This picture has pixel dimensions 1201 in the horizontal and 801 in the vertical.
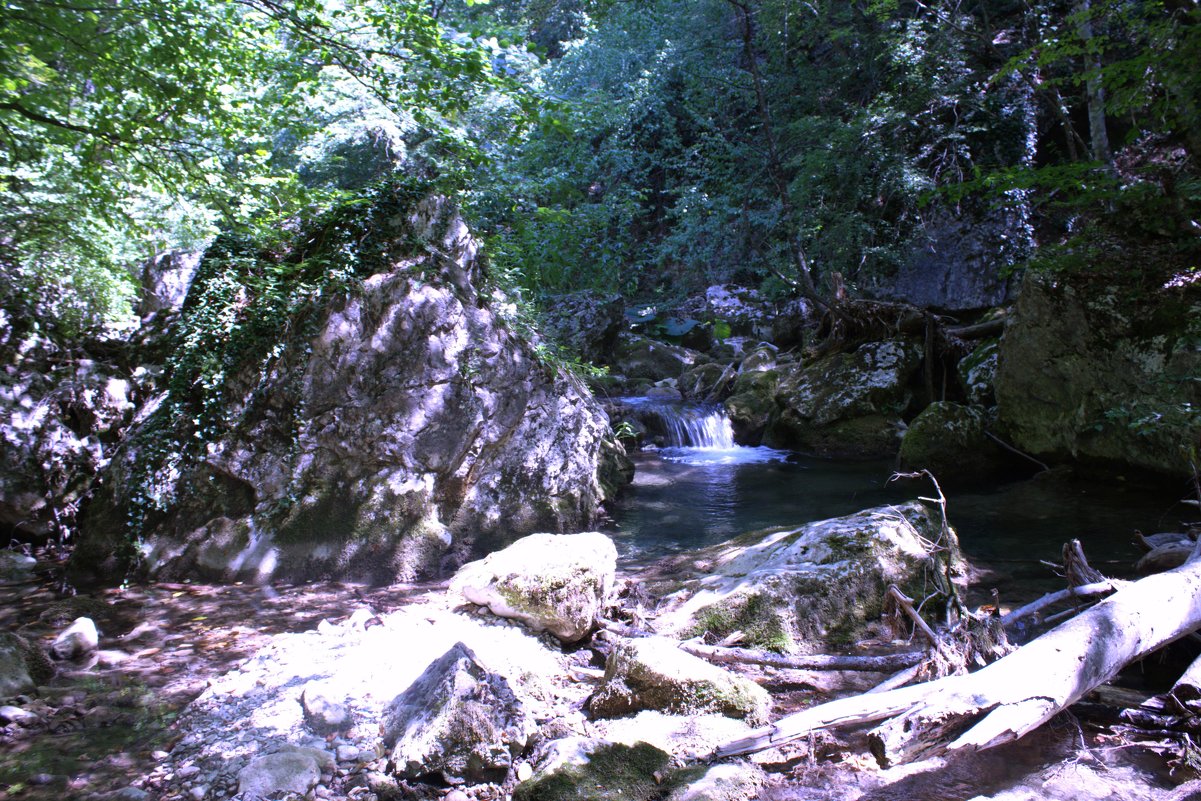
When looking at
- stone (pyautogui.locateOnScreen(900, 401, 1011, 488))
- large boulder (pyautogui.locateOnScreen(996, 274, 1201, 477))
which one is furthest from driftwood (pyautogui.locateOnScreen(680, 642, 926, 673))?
stone (pyautogui.locateOnScreen(900, 401, 1011, 488))

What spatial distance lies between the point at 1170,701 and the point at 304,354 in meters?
6.31

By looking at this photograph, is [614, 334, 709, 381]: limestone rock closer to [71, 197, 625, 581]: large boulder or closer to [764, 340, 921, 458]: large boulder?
[764, 340, 921, 458]: large boulder

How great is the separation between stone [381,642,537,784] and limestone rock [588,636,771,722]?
0.45m

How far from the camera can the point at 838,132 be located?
14.3 m

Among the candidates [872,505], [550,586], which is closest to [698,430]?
[872,505]

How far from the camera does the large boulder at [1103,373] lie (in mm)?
7074

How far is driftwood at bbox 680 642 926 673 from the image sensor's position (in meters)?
3.87

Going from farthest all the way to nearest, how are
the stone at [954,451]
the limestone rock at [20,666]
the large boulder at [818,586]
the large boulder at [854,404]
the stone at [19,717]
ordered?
the large boulder at [854,404] < the stone at [954,451] < the large boulder at [818,586] < the limestone rock at [20,666] < the stone at [19,717]

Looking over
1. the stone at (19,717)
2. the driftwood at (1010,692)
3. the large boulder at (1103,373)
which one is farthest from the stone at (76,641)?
the large boulder at (1103,373)

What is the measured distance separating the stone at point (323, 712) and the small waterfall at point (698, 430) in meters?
10.2

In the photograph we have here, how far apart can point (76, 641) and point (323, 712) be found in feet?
6.48

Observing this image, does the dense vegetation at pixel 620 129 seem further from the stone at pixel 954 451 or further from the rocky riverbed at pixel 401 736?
the rocky riverbed at pixel 401 736

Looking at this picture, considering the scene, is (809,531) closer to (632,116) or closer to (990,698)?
(990,698)

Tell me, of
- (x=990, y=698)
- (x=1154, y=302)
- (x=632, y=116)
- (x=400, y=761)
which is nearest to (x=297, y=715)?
(x=400, y=761)
